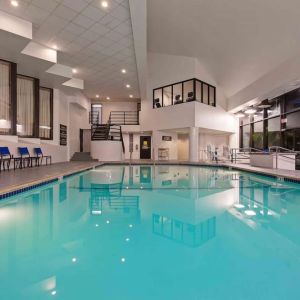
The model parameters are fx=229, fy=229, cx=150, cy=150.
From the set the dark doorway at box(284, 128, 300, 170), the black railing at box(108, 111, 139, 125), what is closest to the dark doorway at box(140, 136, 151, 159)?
the black railing at box(108, 111, 139, 125)

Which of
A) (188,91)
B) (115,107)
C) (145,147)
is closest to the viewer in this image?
(188,91)

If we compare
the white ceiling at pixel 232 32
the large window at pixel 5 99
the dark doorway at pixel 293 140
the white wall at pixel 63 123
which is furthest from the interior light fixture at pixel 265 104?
the large window at pixel 5 99

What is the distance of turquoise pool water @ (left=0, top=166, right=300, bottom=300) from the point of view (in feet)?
5.34

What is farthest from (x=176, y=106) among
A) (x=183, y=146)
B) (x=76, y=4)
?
(x=76, y=4)

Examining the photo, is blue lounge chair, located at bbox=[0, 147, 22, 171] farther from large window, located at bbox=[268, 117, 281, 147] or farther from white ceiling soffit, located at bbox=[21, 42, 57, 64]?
large window, located at bbox=[268, 117, 281, 147]

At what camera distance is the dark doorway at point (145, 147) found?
16.8m

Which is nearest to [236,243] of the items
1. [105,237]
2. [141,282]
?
[141,282]

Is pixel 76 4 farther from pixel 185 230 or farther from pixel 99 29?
pixel 185 230

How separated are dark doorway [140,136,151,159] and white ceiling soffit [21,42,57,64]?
947cm

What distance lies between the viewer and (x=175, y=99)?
14.2m

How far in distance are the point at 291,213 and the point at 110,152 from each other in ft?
37.5

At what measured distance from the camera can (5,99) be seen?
8000mm

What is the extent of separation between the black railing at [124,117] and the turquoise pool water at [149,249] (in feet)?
44.3

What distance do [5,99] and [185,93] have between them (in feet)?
30.6
